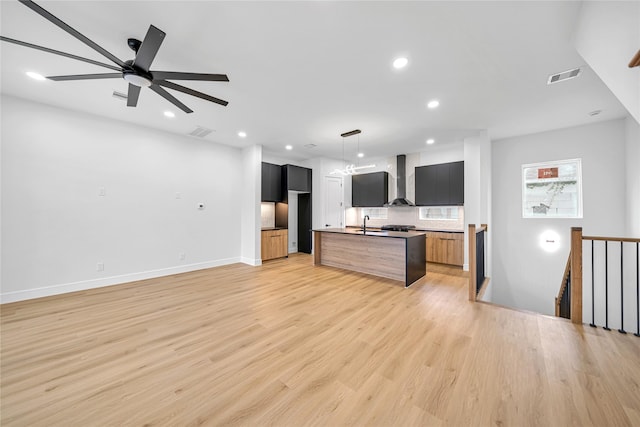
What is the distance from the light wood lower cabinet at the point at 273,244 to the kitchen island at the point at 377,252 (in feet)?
4.03

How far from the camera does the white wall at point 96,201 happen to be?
330 centimetres

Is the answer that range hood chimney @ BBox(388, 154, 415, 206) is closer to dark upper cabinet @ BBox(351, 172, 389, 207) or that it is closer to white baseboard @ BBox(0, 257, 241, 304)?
dark upper cabinet @ BBox(351, 172, 389, 207)

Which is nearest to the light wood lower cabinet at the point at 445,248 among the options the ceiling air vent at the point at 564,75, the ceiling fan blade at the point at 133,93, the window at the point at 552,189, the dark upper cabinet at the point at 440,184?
the dark upper cabinet at the point at 440,184

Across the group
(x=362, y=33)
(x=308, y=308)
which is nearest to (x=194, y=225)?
(x=308, y=308)

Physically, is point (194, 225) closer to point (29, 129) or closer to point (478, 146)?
point (29, 129)

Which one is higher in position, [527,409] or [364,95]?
[364,95]

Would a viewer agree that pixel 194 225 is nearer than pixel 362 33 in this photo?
No

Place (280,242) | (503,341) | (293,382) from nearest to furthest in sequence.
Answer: (293,382)
(503,341)
(280,242)

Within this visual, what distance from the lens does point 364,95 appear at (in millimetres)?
3143

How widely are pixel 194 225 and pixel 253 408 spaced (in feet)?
14.4

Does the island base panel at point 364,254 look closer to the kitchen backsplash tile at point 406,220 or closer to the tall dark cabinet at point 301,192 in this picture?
the tall dark cabinet at point 301,192

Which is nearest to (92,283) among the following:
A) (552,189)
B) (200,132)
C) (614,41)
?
(200,132)

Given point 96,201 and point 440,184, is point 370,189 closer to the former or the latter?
point 440,184

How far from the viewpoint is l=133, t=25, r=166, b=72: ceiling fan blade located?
5.36 feet
